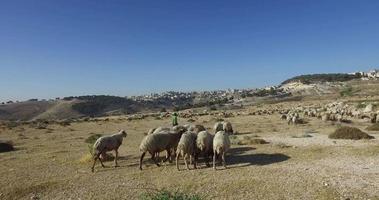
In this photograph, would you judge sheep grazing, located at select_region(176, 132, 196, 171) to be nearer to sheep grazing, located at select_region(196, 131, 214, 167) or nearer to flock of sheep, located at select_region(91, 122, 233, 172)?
flock of sheep, located at select_region(91, 122, 233, 172)

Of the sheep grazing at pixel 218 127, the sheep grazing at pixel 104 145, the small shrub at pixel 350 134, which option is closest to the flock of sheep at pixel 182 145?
the sheep grazing at pixel 104 145

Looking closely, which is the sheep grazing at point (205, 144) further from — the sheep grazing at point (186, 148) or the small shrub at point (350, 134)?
the small shrub at point (350, 134)

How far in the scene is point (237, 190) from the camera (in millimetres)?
14898

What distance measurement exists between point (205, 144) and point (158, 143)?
7.65ft

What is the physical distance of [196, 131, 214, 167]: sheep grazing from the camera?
1962 cm

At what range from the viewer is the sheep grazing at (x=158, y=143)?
64.8ft

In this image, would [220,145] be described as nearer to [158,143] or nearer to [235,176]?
[235,176]

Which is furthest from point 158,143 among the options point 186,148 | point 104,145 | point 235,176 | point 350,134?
point 350,134

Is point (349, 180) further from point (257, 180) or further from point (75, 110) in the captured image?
point (75, 110)

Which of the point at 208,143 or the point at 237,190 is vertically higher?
the point at 208,143

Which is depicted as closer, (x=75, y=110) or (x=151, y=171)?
(x=151, y=171)

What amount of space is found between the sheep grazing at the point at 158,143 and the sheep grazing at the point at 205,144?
1507 mm

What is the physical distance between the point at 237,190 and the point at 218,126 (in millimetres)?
17108

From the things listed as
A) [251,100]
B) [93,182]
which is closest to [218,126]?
[93,182]
